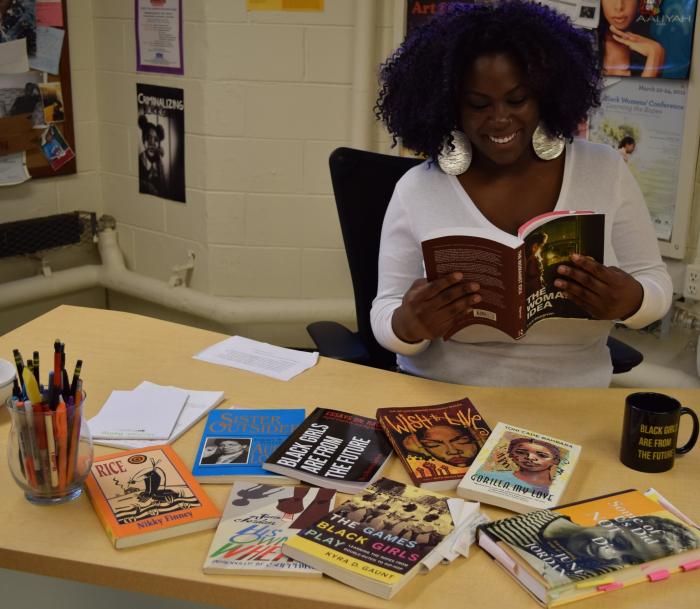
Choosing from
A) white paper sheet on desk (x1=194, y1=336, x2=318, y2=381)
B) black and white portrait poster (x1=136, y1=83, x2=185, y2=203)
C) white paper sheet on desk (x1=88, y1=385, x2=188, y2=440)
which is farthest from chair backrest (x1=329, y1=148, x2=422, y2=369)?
black and white portrait poster (x1=136, y1=83, x2=185, y2=203)

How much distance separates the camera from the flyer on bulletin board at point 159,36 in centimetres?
295

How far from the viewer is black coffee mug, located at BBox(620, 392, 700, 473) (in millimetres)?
1372

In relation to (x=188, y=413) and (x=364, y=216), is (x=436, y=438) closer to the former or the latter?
(x=188, y=413)

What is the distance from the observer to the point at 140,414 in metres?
1.54

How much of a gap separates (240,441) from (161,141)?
1900mm

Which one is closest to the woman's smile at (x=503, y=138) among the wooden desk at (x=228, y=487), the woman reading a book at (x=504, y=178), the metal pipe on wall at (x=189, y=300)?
the woman reading a book at (x=504, y=178)

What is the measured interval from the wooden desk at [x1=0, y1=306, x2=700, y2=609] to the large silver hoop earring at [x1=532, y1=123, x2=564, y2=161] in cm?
52

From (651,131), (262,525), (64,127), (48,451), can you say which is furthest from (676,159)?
(64,127)

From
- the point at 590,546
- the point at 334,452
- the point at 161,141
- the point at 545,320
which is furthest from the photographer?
the point at 161,141

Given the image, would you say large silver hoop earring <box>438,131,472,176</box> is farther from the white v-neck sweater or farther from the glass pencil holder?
the glass pencil holder

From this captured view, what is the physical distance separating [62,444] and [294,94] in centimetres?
191

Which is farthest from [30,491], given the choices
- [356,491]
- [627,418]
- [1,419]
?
[627,418]

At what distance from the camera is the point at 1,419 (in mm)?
1518

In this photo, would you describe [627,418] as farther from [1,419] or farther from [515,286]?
[1,419]
